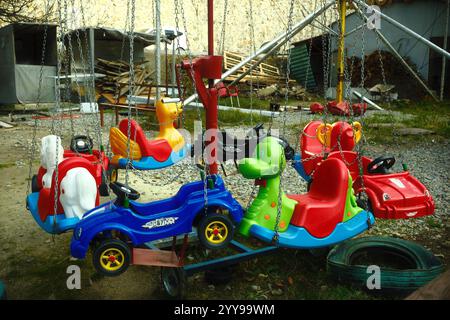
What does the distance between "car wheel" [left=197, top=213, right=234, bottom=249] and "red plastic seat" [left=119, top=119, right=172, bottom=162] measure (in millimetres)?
2348

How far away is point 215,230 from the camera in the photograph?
8.17ft

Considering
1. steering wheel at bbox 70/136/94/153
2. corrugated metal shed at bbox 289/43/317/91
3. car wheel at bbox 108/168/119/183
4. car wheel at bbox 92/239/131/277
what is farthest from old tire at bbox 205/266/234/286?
corrugated metal shed at bbox 289/43/317/91

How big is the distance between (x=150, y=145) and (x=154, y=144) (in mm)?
50

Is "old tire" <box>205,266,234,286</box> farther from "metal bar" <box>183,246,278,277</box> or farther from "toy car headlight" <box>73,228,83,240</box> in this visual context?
"toy car headlight" <box>73,228,83,240</box>

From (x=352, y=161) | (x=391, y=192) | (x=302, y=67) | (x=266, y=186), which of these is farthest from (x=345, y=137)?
(x=302, y=67)

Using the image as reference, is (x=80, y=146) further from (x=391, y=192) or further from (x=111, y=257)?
(x=391, y=192)

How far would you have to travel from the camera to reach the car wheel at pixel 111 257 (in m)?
2.29

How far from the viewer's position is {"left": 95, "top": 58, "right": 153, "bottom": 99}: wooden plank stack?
43.4ft

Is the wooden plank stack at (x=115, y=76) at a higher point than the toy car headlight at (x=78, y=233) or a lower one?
higher

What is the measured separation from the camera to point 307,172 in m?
3.96

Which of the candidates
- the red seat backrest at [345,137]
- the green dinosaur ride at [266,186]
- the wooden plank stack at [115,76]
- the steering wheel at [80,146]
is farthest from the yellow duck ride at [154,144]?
the wooden plank stack at [115,76]

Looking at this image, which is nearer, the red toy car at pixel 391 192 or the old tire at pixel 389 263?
the old tire at pixel 389 263

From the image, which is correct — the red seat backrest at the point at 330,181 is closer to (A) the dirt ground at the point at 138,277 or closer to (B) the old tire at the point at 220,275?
(A) the dirt ground at the point at 138,277

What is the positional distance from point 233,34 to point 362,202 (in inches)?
700
